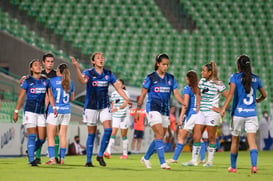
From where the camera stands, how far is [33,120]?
41.0 ft

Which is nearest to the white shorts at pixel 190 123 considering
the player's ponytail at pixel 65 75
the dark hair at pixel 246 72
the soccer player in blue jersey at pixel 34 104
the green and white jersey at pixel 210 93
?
the green and white jersey at pixel 210 93

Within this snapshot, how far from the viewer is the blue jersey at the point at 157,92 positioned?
11.8 metres

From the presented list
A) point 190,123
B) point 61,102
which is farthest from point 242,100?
point 61,102

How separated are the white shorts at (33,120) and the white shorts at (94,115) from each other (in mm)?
863

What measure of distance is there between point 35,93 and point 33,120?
540 millimetres

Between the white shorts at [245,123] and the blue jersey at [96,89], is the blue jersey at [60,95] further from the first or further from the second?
the white shorts at [245,123]

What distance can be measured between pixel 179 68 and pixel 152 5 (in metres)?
4.87

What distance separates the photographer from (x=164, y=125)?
39.4 ft

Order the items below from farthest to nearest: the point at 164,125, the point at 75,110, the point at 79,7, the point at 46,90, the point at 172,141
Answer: the point at 79,7, the point at 172,141, the point at 75,110, the point at 46,90, the point at 164,125

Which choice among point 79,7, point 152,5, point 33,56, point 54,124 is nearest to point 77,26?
point 79,7

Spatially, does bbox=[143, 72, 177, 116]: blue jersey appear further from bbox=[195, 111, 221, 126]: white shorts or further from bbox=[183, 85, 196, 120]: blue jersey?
bbox=[183, 85, 196, 120]: blue jersey

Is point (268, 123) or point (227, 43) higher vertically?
point (227, 43)

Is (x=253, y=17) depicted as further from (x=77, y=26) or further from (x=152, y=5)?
(x=77, y=26)

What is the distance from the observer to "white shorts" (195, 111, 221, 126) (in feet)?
44.3
